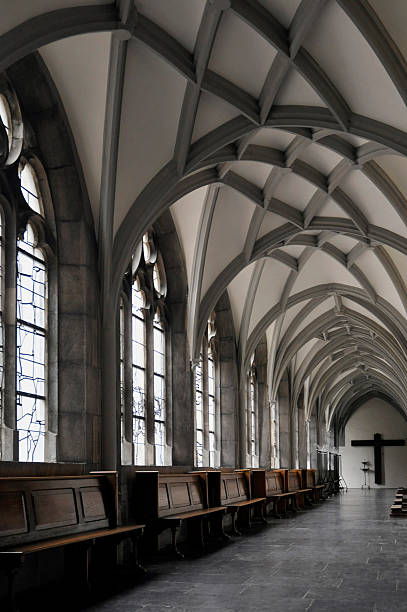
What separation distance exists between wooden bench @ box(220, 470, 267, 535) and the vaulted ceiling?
2765 mm

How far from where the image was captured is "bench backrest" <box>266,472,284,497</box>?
18.5 m

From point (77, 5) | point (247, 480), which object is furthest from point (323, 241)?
point (77, 5)

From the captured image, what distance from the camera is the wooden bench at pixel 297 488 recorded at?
70.2ft

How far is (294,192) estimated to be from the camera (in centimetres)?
1473

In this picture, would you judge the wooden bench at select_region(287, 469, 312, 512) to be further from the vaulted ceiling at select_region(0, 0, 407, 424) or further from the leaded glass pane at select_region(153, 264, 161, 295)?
the leaded glass pane at select_region(153, 264, 161, 295)

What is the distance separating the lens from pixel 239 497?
51.4ft

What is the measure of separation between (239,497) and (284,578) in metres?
7.38

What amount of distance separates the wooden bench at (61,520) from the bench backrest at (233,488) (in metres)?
5.23

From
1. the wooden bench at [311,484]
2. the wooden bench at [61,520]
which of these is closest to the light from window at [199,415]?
the wooden bench at [61,520]

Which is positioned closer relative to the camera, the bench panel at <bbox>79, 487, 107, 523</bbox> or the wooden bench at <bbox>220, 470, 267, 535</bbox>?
the bench panel at <bbox>79, 487, 107, 523</bbox>

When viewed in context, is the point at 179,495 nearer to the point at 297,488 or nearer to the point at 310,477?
the point at 297,488

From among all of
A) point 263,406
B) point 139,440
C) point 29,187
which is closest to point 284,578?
point 139,440

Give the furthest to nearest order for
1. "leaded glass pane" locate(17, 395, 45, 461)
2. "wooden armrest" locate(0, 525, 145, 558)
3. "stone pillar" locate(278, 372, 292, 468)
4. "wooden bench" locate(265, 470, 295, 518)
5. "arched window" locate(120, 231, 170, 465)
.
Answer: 1. "stone pillar" locate(278, 372, 292, 468)
2. "wooden bench" locate(265, 470, 295, 518)
3. "arched window" locate(120, 231, 170, 465)
4. "leaded glass pane" locate(17, 395, 45, 461)
5. "wooden armrest" locate(0, 525, 145, 558)

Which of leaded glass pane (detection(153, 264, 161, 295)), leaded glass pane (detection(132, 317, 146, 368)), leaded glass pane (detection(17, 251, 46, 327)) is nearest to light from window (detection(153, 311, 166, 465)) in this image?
leaded glass pane (detection(153, 264, 161, 295))
